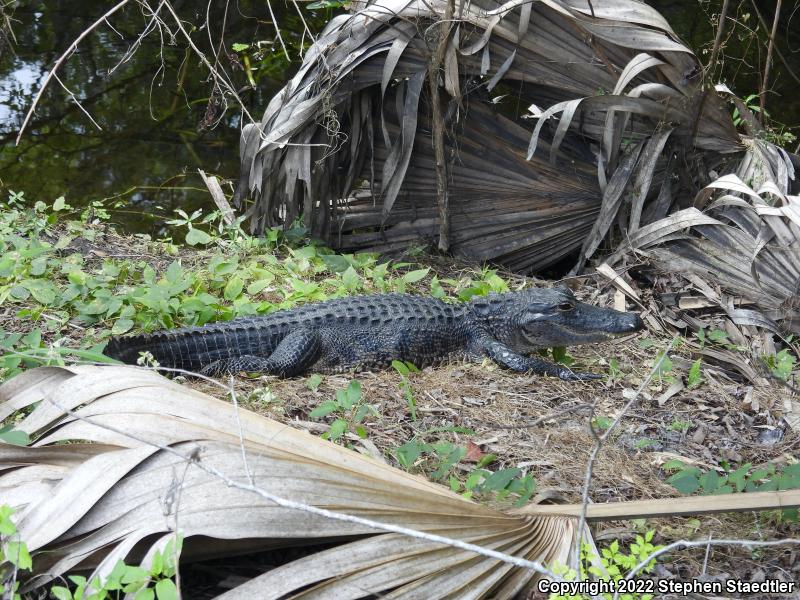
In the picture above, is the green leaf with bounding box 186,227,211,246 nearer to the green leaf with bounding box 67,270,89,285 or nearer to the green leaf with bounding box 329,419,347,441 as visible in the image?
the green leaf with bounding box 67,270,89,285

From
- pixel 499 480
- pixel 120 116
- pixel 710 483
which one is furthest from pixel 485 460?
pixel 120 116

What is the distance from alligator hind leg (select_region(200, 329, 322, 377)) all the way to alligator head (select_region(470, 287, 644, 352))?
974 millimetres

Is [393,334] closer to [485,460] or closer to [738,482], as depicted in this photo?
[485,460]

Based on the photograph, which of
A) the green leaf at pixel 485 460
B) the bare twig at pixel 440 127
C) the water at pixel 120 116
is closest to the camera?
the green leaf at pixel 485 460

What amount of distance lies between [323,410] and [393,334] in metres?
1.23

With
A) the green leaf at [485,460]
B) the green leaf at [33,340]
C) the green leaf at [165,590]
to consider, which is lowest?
the green leaf at [485,460]

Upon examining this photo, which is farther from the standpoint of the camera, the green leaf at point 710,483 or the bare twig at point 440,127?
the bare twig at point 440,127

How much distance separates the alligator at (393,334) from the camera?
388 centimetres

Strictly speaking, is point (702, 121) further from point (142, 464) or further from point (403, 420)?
point (142, 464)

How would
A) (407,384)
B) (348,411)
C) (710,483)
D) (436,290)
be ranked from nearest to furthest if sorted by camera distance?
(710,483)
(348,411)
(407,384)
(436,290)

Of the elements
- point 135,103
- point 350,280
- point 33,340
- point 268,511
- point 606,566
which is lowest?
point 350,280

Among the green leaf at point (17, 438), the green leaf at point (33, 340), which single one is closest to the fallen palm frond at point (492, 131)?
the green leaf at point (33, 340)

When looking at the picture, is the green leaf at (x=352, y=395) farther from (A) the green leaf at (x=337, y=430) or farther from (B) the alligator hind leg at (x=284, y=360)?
(B) the alligator hind leg at (x=284, y=360)

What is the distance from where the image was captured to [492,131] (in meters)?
5.27
